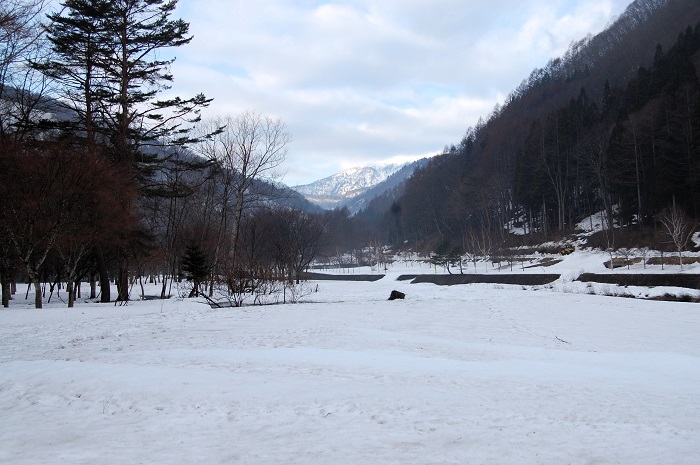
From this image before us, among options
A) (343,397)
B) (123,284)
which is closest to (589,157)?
(123,284)

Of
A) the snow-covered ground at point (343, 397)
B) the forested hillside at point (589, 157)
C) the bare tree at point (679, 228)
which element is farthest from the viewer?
the forested hillside at point (589, 157)

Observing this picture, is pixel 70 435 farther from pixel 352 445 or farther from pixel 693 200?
pixel 693 200

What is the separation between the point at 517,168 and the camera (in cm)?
7394

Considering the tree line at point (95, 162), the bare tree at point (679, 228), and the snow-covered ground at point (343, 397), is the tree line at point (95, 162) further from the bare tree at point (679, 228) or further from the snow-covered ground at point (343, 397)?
the bare tree at point (679, 228)

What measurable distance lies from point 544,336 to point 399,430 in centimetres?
985

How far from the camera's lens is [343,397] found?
21.4ft

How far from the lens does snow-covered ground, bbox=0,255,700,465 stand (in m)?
4.73

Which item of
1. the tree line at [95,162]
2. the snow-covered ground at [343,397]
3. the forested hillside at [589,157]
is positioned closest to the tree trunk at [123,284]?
the tree line at [95,162]

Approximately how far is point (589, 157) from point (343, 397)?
195 ft

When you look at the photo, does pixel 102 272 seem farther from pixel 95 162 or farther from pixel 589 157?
pixel 589 157

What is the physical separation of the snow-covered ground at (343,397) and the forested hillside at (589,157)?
Answer: 1425 inches

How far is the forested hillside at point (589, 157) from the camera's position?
43.4 m

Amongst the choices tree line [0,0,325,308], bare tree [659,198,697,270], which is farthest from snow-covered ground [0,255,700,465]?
bare tree [659,198,697,270]

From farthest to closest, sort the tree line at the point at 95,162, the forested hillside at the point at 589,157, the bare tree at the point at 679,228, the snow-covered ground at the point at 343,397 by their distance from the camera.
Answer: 1. the forested hillside at the point at 589,157
2. the bare tree at the point at 679,228
3. the tree line at the point at 95,162
4. the snow-covered ground at the point at 343,397
